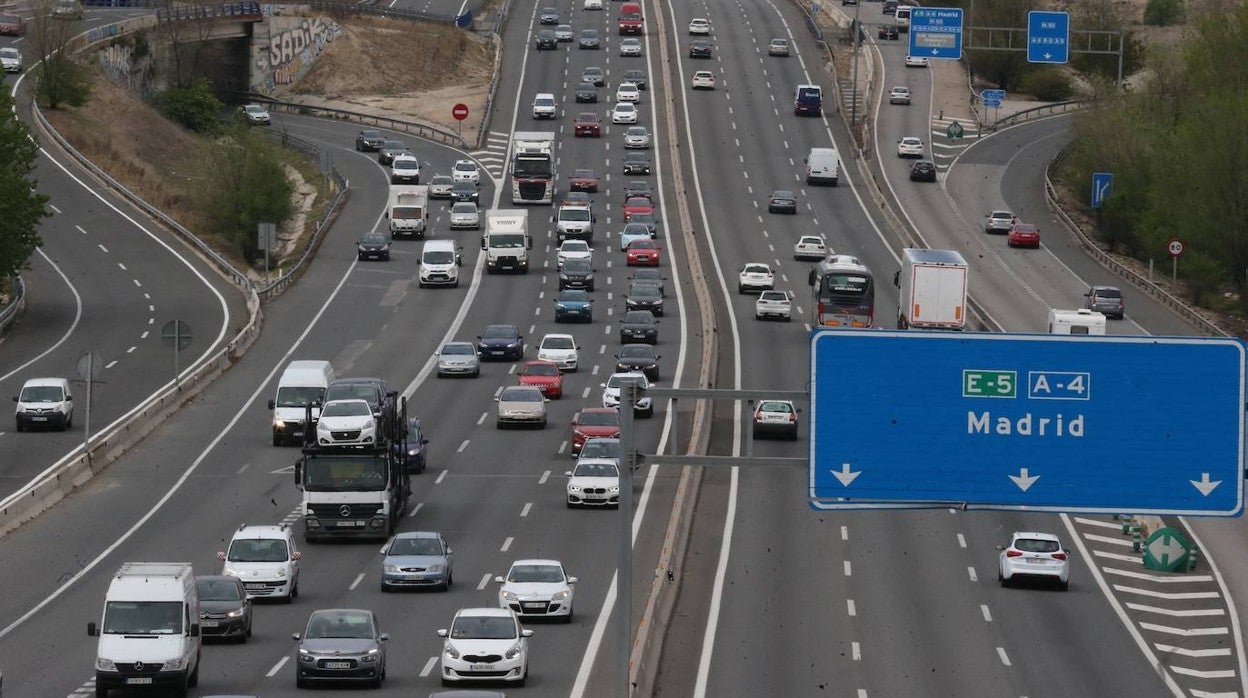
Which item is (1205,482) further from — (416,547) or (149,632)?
(416,547)

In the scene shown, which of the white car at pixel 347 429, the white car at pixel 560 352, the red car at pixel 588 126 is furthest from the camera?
the red car at pixel 588 126

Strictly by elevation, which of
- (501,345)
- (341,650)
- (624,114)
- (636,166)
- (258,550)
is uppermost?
(341,650)

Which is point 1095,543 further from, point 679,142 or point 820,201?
point 679,142

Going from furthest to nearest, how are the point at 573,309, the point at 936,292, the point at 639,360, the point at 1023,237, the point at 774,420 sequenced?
the point at 1023,237 → the point at 573,309 → the point at 936,292 → the point at 639,360 → the point at 774,420

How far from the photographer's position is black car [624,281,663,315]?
81812 millimetres

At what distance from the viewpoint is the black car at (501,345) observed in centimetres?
7419

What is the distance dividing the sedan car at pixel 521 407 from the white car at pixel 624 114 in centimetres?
6494

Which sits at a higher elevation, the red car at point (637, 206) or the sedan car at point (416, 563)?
the sedan car at point (416, 563)

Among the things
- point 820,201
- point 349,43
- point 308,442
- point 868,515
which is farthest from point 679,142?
point 308,442

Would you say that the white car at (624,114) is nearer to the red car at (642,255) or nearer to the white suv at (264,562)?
the red car at (642,255)

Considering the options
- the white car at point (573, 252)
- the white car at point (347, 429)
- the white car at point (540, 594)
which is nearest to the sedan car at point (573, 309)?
the white car at point (573, 252)

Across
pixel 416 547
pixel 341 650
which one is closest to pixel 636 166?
pixel 416 547

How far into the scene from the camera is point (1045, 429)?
26406 mm

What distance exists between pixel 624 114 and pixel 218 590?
9118 centimetres
